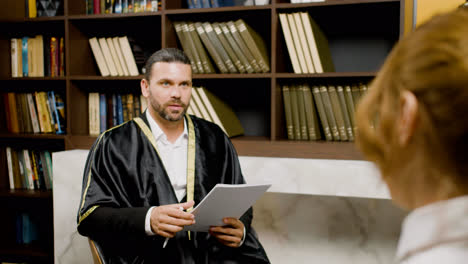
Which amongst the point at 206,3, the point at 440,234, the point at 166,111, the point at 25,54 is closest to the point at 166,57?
the point at 166,111

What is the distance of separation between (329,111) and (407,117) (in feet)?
5.69

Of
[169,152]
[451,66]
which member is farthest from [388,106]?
[169,152]

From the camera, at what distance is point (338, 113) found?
82.0 inches

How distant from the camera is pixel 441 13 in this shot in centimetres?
42

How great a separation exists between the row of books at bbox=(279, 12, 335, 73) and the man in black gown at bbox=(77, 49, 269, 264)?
59 cm

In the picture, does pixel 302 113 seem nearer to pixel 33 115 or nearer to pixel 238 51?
pixel 238 51

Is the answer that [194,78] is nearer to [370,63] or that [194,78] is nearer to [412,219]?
[370,63]

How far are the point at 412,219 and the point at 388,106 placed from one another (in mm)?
118

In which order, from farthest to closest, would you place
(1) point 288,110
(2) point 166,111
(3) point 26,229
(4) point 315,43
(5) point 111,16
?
(3) point 26,229
(5) point 111,16
(1) point 288,110
(4) point 315,43
(2) point 166,111

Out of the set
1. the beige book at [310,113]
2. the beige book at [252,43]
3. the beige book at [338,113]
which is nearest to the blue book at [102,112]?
the beige book at [252,43]

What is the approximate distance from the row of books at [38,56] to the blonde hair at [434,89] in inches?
94.2

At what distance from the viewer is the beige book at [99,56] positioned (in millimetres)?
2408

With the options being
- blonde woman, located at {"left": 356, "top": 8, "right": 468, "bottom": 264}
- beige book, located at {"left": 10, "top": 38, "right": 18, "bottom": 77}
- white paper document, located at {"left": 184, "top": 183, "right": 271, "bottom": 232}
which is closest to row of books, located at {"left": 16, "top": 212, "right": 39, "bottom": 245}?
beige book, located at {"left": 10, "top": 38, "right": 18, "bottom": 77}

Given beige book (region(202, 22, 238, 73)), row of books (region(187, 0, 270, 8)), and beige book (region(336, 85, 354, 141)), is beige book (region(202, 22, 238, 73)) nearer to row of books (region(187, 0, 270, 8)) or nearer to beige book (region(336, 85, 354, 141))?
row of books (region(187, 0, 270, 8))
